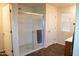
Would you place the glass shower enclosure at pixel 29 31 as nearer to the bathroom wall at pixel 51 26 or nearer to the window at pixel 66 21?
the bathroom wall at pixel 51 26

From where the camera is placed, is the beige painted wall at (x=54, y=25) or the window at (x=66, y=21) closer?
the window at (x=66, y=21)

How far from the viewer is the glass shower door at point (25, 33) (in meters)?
3.23

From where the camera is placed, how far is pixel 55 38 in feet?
13.5

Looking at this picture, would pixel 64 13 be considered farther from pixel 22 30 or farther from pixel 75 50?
pixel 75 50

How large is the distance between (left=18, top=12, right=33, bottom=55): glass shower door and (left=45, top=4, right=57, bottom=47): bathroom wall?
0.70 metres

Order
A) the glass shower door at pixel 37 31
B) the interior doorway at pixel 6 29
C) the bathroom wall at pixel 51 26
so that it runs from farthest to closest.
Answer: the bathroom wall at pixel 51 26 → the glass shower door at pixel 37 31 → the interior doorway at pixel 6 29

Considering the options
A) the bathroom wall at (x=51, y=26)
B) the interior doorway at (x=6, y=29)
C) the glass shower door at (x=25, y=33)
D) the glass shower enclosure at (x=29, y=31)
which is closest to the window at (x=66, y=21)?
the bathroom wall at (x=51, y=26)

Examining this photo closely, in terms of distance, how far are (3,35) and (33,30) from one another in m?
0.92

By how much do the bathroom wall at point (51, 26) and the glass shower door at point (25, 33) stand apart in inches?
27.6

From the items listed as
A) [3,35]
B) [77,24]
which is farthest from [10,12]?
[77,24]

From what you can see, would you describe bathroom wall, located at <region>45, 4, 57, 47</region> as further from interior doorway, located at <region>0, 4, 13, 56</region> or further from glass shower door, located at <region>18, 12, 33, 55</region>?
interior doorway, located at <region>0, 4, 13, 56</region>

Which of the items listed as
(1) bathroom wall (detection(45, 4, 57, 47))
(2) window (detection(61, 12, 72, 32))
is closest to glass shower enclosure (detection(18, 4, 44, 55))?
(1) bathroom wall (detection(45, 4, 57, 47))

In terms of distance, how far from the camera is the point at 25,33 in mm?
3439

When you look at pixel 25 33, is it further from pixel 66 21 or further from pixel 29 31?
pixel 66 21
